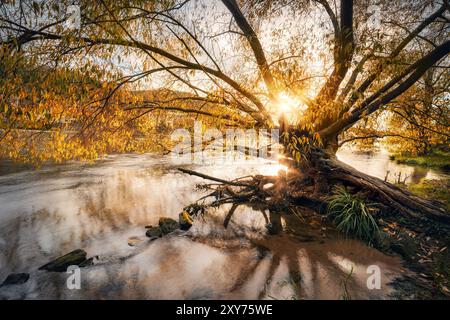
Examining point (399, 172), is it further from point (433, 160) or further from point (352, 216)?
point (352, 216)

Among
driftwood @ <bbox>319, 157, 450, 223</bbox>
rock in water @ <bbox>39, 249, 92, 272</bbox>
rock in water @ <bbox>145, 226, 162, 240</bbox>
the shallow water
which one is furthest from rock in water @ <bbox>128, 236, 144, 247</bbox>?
driftwood @ <bbox>319, 157, 450, 223</bbox>

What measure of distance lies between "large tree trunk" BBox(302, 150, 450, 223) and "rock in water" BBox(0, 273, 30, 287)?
9.16 meters

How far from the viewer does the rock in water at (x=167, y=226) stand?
299 inches

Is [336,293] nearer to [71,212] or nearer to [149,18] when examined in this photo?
[149,18]

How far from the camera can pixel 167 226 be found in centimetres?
770

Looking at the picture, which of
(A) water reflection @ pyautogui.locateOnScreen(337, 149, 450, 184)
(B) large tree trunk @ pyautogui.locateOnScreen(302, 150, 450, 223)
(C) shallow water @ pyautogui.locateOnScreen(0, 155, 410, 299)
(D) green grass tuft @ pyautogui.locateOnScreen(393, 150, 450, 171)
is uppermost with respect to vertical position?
(B) large tree trunk @ pyautogui.locateOnScreen(302, 150, 450, 223)

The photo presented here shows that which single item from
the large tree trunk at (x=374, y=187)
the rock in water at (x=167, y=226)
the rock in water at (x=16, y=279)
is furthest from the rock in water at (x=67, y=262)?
the large tree trunk at (x=374, y=187)

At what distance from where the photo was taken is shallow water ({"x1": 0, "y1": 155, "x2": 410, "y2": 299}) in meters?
4.84

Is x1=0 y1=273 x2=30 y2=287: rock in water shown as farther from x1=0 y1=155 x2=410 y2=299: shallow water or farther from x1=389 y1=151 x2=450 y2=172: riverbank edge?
x1=389 y1=151 x2=450 y2=172: riverbank edge

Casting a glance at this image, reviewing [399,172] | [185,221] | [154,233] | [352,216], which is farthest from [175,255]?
[399,172]

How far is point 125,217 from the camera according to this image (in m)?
9.17

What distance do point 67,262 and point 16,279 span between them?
3.02 ft

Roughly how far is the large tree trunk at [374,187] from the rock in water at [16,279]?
30.1 ft
